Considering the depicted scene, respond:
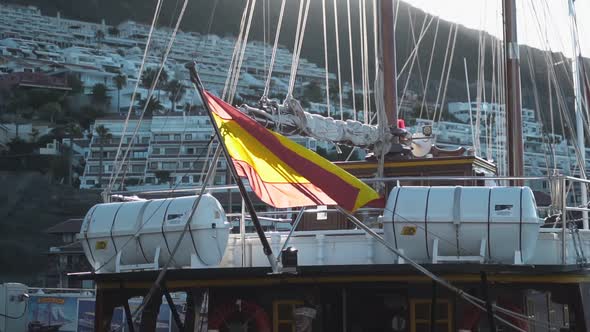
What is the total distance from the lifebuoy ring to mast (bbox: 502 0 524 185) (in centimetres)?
928

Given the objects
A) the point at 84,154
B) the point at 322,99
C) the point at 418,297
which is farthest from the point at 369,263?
the point at 322,99

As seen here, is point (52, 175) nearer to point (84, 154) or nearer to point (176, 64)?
Result: point (84, 154)

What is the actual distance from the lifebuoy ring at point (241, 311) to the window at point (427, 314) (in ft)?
6.59

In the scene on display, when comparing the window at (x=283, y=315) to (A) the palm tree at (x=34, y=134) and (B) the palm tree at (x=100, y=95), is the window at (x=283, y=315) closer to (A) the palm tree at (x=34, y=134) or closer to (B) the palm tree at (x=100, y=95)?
(A) the palm tree at (x=34, y=134)

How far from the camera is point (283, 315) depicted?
15.1 m

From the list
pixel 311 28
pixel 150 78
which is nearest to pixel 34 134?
pixel 150 78

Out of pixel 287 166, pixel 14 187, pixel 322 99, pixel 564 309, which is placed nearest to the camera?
pixel 287 166

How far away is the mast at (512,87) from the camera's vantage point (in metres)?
23.1

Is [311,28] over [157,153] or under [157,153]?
over

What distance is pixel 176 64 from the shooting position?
164 meters

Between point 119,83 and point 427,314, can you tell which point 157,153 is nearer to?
point 119,83

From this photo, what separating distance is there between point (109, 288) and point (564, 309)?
747cm

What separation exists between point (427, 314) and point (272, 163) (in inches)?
115

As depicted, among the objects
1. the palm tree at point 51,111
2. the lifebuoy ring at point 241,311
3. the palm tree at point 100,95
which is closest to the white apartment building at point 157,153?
the palm tree at point 51,111
